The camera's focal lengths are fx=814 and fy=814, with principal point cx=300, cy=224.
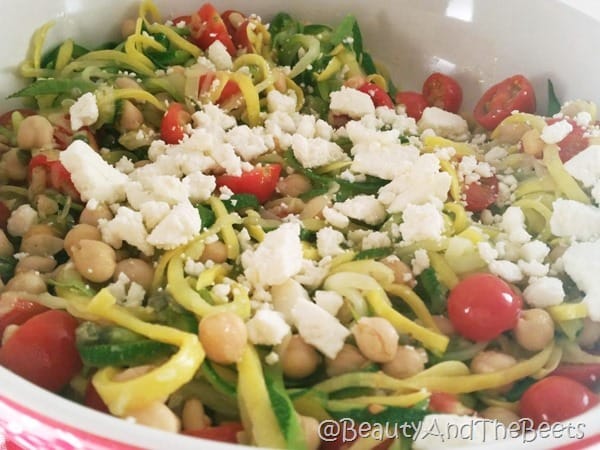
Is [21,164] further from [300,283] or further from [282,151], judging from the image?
[300,283]

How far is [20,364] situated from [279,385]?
16.3 inches

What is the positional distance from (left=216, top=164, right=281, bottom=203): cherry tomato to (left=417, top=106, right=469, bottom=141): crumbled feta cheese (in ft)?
1.53

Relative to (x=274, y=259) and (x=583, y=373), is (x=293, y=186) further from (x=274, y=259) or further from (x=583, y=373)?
(x=583, y=373)

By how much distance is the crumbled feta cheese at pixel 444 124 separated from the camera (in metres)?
2.02

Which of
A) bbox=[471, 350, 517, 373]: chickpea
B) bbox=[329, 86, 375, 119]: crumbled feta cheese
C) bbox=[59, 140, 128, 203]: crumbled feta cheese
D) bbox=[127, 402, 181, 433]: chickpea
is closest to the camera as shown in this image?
bbox=[127, 402, 181, 433]: chickpea

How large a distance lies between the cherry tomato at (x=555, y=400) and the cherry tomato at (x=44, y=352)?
744 millimetres

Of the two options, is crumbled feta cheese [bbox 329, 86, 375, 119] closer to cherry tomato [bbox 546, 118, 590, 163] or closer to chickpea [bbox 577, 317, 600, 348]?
cherry tomato [bbox 546, 118, 590, 163]

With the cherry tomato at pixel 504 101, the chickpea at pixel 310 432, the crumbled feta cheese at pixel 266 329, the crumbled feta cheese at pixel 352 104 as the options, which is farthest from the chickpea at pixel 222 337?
the cherry tomato at pixel 504 101

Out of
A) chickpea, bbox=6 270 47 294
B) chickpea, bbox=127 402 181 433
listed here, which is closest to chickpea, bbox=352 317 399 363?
chickpea, bbox=127 402 181 433

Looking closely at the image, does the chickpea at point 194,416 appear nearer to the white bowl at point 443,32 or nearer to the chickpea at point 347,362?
the chickpea at point 347,362

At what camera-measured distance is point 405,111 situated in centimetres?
214

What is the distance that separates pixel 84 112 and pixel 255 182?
Result: 0.42 metres

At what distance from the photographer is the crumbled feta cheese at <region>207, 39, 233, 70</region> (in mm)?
2072

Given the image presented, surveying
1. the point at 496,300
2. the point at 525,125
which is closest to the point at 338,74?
the point at 525,125
